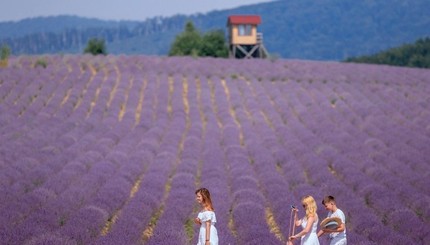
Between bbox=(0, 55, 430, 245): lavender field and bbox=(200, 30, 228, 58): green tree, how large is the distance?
14.4 meters

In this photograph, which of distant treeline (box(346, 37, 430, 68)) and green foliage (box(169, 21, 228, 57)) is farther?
distant treeline (box(346, 37, 430, 68))

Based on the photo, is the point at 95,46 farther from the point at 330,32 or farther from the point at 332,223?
the point at 330,32

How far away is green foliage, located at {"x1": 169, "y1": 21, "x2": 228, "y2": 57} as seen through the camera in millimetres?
49094

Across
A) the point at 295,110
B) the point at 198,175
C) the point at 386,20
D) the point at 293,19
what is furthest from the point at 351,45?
the point at 198,175

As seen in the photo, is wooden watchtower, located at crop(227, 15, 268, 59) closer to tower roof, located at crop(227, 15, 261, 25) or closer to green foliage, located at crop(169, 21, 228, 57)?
tower roof, located at crop(227, 15, 261, 25)

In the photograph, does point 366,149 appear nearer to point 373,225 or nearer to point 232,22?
point 373,225

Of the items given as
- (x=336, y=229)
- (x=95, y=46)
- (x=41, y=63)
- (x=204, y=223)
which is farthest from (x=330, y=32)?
(x=204, y=223)

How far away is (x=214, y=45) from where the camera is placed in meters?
49.3

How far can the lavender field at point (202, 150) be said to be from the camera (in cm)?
972

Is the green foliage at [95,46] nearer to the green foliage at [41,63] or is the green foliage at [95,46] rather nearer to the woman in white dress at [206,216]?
the green foliage at [41,63]

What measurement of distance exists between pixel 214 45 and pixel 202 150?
32564 millimetres

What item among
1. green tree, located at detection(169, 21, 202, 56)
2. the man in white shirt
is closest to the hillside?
green tree, located at detection(169, 21, 202, 56)

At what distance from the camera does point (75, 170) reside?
13.9 meters

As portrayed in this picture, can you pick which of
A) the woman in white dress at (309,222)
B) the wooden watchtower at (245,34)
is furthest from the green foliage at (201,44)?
the woman in white dress at (309,222)
